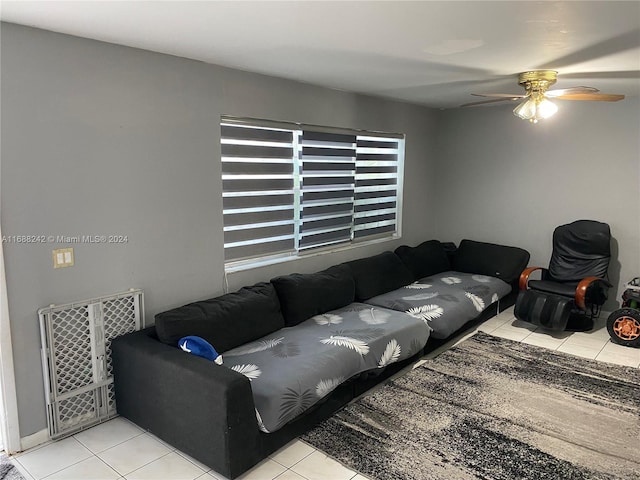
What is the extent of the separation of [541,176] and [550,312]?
1.78 m

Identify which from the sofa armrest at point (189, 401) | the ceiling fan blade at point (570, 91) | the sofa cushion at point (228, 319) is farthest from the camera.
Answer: the ceiling fan blade at point (570, 91)

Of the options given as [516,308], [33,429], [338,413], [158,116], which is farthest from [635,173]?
[33,429]

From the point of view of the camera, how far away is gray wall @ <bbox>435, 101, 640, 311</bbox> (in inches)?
194

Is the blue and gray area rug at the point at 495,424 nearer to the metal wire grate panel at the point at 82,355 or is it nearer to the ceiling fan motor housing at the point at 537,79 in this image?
the metal wire grate panel at the point at 82,355

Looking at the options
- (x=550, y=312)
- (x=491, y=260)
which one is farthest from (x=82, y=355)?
(x=491, y=260)

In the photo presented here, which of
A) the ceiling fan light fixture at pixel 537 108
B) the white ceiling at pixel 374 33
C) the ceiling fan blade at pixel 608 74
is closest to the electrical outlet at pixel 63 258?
the white ceiling at pixel 374 33

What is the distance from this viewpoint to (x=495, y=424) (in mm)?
3047

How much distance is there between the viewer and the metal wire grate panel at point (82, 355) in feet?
9.16

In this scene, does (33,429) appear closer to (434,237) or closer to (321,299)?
(321,299)

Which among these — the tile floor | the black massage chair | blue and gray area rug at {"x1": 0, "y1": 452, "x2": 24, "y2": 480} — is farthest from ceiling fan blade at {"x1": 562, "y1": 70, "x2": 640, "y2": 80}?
blue and gray area rug at {"x1": 0, "y1": 452, "x2": 24, "y2": 480}

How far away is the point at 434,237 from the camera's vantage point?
643 centimetres

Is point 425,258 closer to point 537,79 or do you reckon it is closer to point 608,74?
point 537,79

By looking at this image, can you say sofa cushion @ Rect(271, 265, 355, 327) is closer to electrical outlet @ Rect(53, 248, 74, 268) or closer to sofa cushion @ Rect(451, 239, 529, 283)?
electrical outlet @ Rect(53, 248, 74, 268)

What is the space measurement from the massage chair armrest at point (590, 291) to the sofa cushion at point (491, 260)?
0.78m
